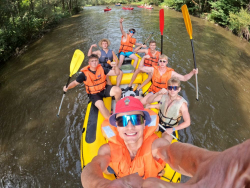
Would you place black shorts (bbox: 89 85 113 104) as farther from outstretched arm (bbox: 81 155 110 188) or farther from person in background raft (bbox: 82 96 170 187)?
outstretched arm (bbox: 81 155 110 188)

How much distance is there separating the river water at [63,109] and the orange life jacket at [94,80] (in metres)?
1.17

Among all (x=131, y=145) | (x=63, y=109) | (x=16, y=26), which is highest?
(x=16, y=26)

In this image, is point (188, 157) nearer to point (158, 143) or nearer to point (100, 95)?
point (158, 143)

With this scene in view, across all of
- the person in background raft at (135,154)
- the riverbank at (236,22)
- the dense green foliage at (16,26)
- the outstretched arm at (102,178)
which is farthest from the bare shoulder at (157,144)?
the riverbank at (236,22)

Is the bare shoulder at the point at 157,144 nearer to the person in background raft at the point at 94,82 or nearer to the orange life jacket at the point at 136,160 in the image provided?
the orange life jacket at the point at 136,160

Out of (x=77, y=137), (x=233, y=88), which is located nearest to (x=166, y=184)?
(x=77, y=137)

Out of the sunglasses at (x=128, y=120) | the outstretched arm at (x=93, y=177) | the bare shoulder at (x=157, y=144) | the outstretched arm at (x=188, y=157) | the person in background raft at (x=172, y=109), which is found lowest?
the person in background raft at (x=172, y=109)

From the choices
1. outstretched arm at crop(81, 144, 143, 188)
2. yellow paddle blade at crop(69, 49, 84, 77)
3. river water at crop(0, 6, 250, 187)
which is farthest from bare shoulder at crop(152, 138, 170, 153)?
yellow paddle blade at crop(69, 49, 84, 77)

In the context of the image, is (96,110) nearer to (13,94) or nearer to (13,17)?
(13,94)

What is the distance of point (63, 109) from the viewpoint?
14.3 feet

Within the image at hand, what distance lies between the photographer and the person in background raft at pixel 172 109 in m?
2.28

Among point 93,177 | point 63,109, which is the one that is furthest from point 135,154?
point 63,109

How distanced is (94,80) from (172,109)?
1704 millimetres

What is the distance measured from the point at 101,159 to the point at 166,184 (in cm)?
92
